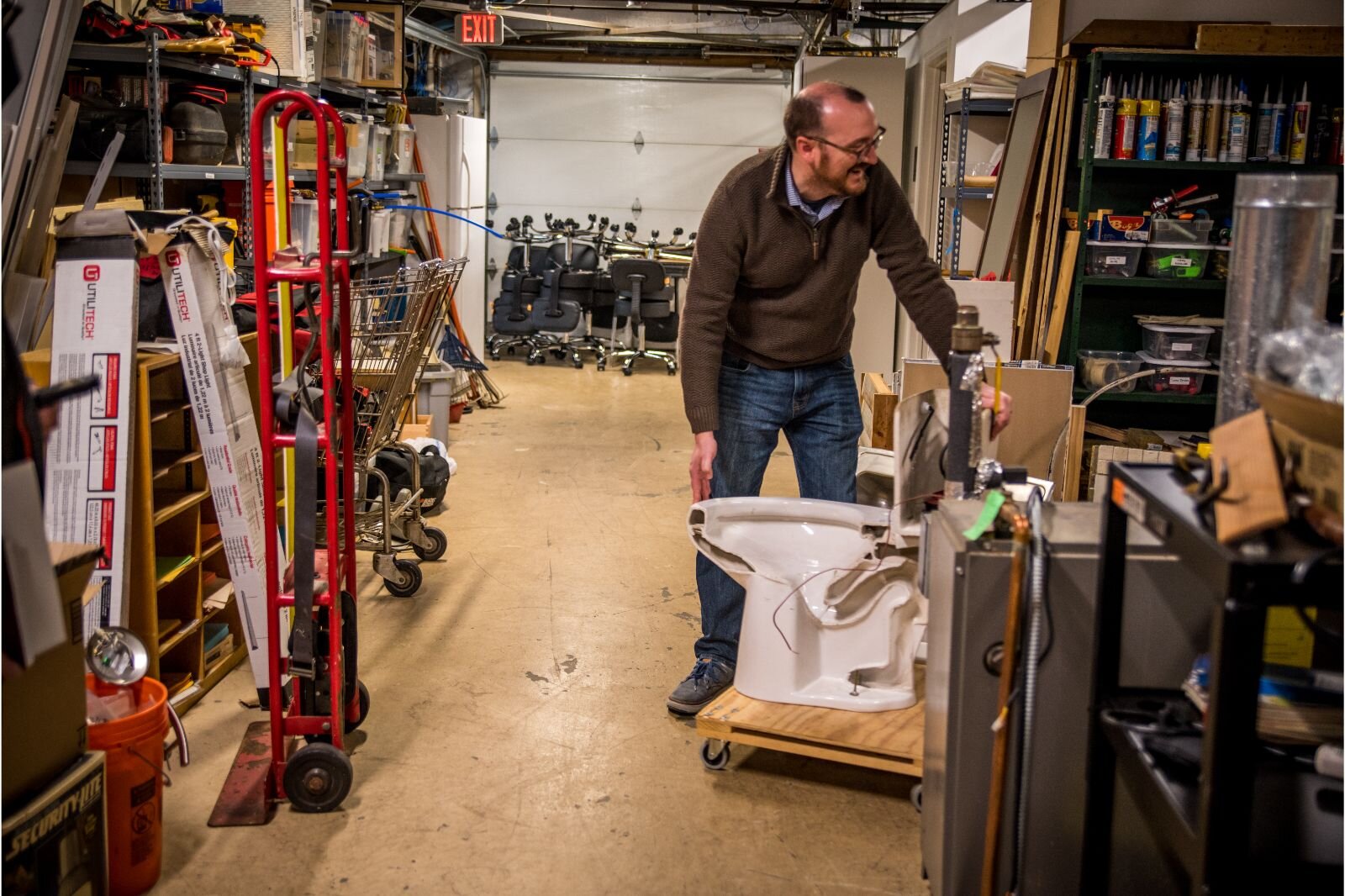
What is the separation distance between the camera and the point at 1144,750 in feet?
5.41

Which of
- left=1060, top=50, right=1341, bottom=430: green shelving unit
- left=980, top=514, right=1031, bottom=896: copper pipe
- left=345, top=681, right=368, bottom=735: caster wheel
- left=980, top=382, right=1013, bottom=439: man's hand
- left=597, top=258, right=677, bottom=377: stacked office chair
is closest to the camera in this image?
left=980, top=514, right=1031, bottom=896: copper pipe

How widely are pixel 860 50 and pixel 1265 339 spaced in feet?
28.4

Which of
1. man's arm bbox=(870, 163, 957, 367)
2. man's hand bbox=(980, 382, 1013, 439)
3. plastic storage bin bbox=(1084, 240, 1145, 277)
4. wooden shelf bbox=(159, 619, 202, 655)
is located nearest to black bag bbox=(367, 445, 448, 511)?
wooden shelf bbox=(159, 619, 202, 655)

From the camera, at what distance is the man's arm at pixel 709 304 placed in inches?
112

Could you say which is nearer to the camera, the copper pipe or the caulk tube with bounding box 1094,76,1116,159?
the copper pipe

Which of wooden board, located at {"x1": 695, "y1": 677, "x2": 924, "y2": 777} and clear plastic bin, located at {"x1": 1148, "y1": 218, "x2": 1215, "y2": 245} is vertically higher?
clear plastic bin, located at {"x1": 1148, "y1": 218, "x2": 1215, "y2": 245}

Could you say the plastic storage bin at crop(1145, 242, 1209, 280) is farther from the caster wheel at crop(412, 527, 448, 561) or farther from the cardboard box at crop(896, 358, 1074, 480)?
the caster wheel at crop(412, 527, 448, 561)

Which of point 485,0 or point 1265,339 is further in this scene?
point 485,0

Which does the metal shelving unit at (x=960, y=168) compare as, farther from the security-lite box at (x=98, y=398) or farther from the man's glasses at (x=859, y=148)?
the security-lite box at (x=98, y=398)

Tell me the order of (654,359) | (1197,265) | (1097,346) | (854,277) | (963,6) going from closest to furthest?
1. (854,277)
2. (1197,265)
3. (1097,346)
4. (963,6)
5. (654,359)

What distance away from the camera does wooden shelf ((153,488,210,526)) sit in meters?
3.08

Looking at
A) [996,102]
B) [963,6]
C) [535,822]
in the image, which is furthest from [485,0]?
[535,822]

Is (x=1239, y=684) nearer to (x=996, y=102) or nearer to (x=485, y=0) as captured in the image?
(x=996, y=102)

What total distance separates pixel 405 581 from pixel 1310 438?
10.5 ft
